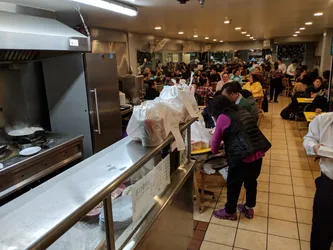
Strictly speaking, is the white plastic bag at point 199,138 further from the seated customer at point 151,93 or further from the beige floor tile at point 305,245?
the seated customer at point 151,93

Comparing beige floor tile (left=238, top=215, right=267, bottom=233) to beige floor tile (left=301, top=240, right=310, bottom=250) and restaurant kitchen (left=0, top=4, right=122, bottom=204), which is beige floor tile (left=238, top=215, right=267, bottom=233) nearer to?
beige floor tile (left=301, top=240, right=310, bottom=250)

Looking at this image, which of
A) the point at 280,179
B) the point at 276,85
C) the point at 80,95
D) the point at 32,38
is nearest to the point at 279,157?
the point at 280,179

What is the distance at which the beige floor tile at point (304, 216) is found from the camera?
9.48 feet

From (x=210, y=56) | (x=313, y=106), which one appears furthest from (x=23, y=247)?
(x=210, y=56)

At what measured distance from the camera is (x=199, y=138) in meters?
3.17

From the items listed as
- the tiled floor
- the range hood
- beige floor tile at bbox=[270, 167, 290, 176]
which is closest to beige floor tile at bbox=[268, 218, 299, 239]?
the tiled floor

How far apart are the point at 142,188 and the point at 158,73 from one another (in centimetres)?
855

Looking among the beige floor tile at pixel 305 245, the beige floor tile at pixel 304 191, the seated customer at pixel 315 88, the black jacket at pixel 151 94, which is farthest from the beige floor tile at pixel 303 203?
the seated customer at pixel 315 88

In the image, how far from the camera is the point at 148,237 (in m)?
1.46

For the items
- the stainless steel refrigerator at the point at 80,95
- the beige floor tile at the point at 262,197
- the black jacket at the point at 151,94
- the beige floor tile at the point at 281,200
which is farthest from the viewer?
the black jacket at the point at 151,94

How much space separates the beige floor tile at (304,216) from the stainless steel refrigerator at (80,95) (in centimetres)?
265

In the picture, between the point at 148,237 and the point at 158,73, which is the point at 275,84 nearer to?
the point at 158,73

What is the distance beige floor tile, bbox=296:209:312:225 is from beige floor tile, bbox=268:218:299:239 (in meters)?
0.12

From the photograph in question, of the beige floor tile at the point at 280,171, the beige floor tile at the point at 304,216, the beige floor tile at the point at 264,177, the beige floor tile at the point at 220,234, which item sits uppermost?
→ the beige floor tile at the point at 280,171
